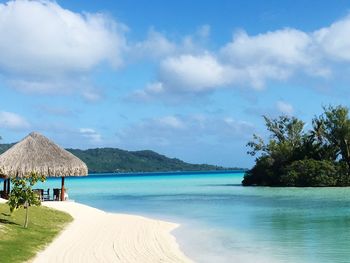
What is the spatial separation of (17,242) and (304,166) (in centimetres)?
4595

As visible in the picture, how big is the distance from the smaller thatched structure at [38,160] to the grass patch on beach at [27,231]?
530cm

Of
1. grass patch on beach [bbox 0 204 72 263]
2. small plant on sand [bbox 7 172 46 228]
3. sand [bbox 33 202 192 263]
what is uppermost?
small plant on sand [bbox 7 172 46 228]

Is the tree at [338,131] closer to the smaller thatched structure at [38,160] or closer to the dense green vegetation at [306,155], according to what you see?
the dense green vegetation at [306,155]

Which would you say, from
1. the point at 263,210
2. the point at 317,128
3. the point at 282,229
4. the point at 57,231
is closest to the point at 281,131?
the point at 317,128

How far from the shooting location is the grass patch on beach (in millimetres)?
12172

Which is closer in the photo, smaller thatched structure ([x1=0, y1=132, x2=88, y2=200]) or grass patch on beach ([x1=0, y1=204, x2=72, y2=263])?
grass patch on beach ([x1=0, y1=204, x2=72, y2=263])

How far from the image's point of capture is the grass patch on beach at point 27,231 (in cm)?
1217

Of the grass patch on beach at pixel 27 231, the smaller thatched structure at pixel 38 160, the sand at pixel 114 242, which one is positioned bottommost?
the sand at pixel 114 242

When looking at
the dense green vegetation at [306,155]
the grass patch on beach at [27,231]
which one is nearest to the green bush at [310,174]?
the dense green vegetation at [306,155]

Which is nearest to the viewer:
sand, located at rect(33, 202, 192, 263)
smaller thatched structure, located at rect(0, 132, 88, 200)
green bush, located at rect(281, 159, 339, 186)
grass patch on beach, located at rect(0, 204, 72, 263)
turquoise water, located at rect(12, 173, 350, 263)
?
grass patch on beach, located at rect(0, 204, 72, 263)

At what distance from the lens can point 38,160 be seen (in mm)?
27406

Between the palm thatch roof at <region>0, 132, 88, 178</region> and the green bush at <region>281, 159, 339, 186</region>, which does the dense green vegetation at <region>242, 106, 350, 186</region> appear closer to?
the green bush at <region>281, 159, 339, 186</region>

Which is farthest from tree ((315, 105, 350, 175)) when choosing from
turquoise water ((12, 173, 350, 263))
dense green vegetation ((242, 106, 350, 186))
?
turquoise water ((12, 173, 350, 263))

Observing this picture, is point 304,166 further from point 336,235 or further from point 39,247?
point 39,247
